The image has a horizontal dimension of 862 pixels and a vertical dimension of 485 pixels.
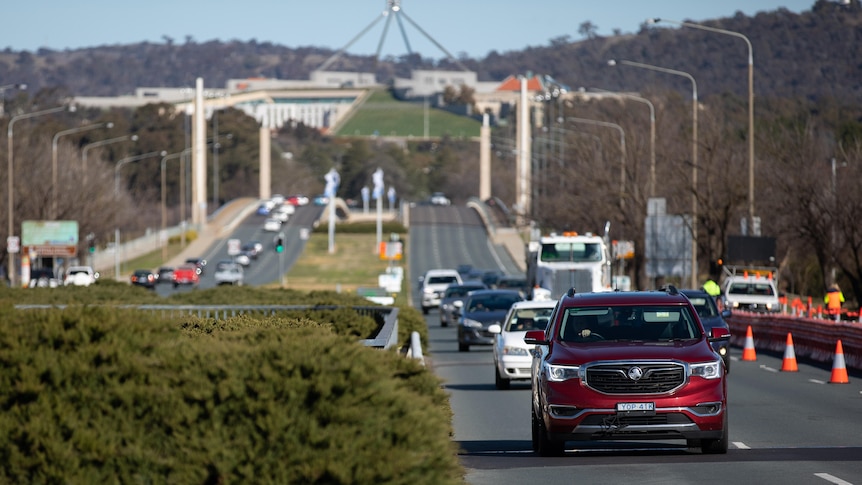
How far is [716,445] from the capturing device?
45.1 ft

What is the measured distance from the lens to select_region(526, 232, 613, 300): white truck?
38.2 metres

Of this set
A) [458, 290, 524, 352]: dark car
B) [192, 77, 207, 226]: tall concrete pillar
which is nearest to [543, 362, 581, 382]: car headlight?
[458, 290, 524, 352]: dark car

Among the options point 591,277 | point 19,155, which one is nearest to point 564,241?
point 591,277

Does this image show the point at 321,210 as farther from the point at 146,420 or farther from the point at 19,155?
the point at 146,420

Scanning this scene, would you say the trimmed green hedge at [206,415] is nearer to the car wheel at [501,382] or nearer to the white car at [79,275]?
the car wheel at [501,382]

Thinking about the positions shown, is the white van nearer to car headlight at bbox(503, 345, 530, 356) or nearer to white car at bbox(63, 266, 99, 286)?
car headlight at bbox(503, 345, 530, 356)

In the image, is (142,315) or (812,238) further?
(812,238)

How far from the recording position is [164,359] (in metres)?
7.79

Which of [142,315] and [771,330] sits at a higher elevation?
[142,315]

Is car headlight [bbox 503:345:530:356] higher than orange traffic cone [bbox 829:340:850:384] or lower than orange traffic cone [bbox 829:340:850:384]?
higher

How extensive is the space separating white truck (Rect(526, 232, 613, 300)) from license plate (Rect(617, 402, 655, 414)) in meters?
24.4

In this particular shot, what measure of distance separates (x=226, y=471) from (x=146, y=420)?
599 mm

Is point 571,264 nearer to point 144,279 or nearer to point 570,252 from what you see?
point 570,252

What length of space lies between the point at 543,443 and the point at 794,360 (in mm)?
14731
